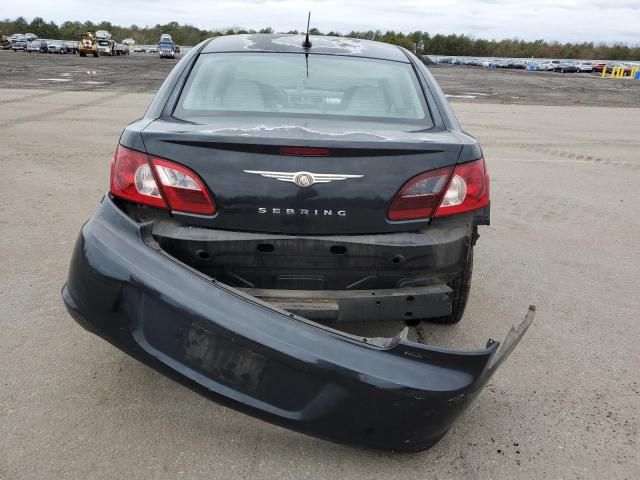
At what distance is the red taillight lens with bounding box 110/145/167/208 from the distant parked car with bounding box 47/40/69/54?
67236 millimetres

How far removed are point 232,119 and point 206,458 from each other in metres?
1.49

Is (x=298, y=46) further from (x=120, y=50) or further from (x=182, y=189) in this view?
(x=120, y=50)

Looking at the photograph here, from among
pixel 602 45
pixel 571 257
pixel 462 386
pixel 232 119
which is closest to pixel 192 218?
pixel 232 119

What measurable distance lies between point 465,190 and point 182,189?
1.23 meters

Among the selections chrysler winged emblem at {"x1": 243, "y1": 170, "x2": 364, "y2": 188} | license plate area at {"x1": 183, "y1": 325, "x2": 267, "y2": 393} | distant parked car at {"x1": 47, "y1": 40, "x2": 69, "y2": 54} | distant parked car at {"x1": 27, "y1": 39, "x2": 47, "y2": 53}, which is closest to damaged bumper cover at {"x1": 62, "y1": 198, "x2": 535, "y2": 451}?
license plate area at {"x1": 183, "y1": 325, "x2": 267, "y2": 393}

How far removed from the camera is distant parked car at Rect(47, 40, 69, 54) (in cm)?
6150

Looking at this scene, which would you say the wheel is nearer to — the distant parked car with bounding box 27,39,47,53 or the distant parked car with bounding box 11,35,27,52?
the distant parked car with bounding box 27,39,47,53

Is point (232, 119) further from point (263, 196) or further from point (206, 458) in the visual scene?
point (206, 458)

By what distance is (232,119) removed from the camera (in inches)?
109

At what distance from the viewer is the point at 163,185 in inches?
98.4

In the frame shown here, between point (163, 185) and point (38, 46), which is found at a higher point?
point (163, 185)

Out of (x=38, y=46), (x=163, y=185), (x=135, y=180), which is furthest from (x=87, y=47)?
(x=163, y=185)

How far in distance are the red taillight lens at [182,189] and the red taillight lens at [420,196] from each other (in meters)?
0.78

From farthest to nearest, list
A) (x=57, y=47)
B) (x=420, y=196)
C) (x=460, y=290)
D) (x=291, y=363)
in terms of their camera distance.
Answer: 1. (x=57, y=47)
2. (x=460, y=290)
3. (x=420, y=196)
4. (x=291, y=363)
